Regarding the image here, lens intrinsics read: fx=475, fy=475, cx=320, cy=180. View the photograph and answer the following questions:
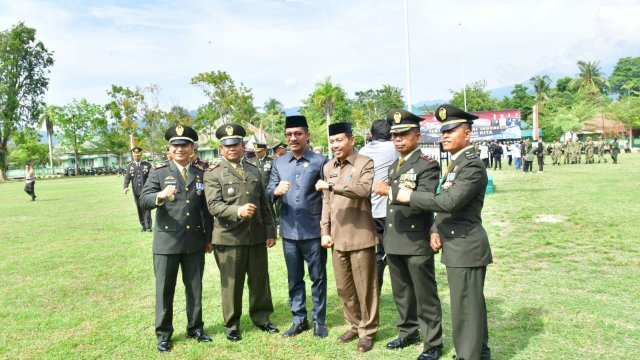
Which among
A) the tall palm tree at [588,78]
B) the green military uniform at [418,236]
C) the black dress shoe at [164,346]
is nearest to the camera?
the green military uniform at [418,236]

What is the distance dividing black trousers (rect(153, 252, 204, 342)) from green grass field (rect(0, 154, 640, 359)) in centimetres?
21

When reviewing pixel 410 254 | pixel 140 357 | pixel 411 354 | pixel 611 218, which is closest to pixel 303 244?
pixel 410 254

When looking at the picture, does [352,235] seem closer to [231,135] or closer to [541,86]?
[231,135]

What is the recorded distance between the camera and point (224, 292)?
4.71 meters

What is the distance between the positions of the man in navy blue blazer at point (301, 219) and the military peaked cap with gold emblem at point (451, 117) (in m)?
1.41

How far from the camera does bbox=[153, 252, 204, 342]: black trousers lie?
4531mm

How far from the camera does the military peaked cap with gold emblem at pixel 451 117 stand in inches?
142

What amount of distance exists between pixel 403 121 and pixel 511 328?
7.65ft

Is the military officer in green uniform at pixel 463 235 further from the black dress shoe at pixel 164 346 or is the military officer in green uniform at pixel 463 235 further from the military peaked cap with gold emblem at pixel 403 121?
the black dress shoe at pixel 164 346

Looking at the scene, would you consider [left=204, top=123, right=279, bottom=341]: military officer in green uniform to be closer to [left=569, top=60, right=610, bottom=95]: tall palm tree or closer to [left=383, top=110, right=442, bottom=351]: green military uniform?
[left=383, top=110, right=442, bottom=351]: green military uniform

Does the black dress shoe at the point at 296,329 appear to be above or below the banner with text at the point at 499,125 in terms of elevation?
below

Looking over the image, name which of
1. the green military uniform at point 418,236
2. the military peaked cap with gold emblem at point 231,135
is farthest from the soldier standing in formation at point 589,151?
the military peaked cap with gold emblem at point 231,135

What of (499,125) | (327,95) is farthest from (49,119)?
(499,125)

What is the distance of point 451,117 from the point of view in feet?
11.9
